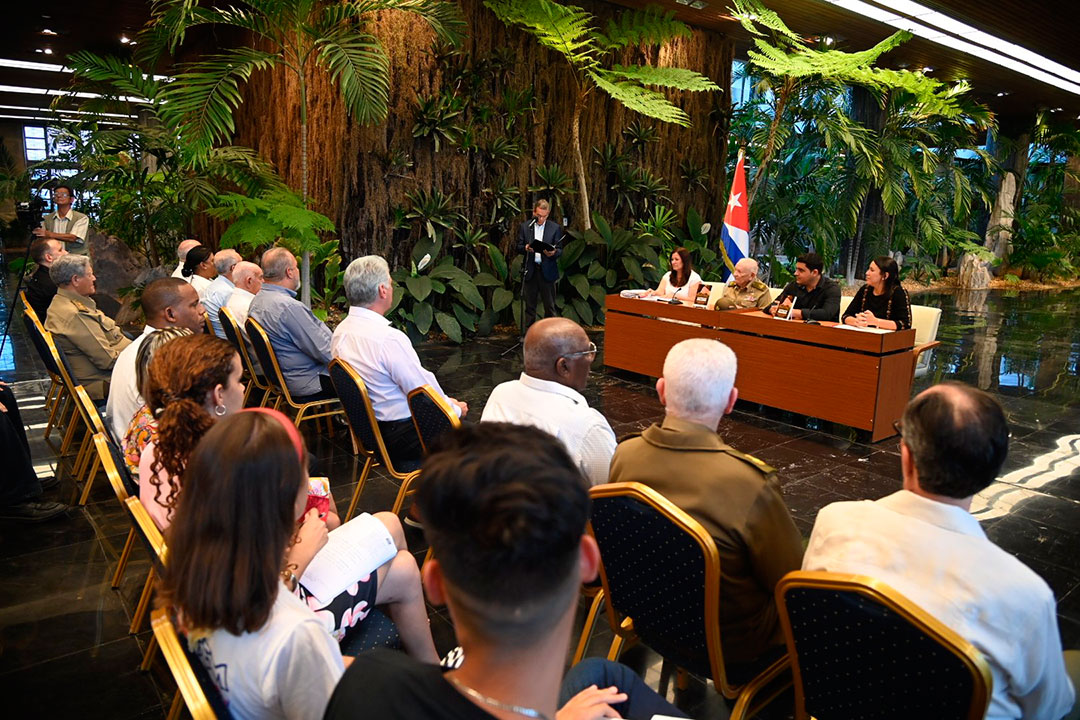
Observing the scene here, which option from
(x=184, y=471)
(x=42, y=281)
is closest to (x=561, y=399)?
(x=184, y=471)

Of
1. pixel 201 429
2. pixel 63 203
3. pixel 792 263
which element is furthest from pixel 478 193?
pixel 201 429

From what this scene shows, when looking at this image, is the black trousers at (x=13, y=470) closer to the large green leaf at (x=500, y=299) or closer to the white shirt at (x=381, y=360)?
the white shirt at (x=381, y=360)

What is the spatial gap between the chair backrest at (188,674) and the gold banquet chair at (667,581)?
34.3 inches

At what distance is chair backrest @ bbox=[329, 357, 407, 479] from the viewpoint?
2986 millimetres

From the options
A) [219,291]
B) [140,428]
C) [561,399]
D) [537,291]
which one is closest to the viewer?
[140,428]

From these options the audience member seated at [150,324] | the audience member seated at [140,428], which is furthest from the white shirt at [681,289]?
the audience member seated at [140,428]

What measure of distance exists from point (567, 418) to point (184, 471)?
1.16 m

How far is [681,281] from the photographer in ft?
21.3

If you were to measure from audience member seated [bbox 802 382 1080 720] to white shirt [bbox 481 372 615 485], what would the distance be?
33.4 inches

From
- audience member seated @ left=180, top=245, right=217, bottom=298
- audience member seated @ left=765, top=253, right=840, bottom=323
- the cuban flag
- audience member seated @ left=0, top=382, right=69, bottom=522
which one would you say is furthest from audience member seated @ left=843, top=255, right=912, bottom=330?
audience member seated @ left=0, top=382, right=69, bottom=522

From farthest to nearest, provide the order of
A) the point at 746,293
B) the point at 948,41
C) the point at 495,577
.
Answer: the point at 948,41 → the point at 746,293 → the point at 495,577

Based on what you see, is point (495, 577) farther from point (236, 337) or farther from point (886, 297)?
point (886, 297)

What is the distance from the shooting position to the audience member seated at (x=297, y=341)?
13.5 ft

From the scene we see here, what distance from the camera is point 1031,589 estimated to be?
4.31 ft
